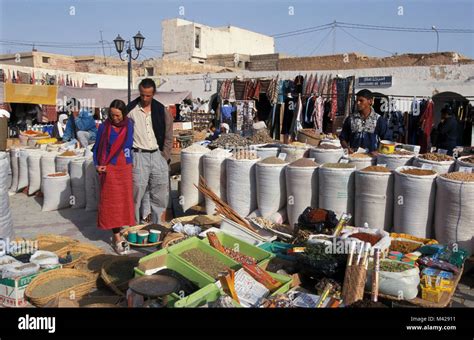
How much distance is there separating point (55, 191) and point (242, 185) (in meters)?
2.78

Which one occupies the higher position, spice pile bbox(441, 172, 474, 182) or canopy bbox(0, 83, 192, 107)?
canopy bbox(0, 83, 192, 107)

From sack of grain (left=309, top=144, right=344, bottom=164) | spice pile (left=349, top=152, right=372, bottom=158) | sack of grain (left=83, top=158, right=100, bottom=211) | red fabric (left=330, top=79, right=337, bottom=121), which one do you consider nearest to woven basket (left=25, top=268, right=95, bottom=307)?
sack of grain (left=83, top=158, right=100, bottom=211)

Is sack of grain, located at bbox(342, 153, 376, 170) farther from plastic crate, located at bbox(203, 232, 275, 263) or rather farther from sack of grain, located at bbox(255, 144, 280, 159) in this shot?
plastic crate, located at bbox(203, 232, 275, 263)

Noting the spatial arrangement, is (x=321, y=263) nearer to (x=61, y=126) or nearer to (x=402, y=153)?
(x=402, y=153)

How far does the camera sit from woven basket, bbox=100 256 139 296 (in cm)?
309

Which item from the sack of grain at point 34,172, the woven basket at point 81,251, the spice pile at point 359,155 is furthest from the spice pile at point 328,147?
the sack of grain at point 34,172

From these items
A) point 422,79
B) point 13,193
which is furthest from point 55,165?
point 422,79

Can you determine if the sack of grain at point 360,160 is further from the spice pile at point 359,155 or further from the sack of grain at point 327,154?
the sack of grain at point 327,154

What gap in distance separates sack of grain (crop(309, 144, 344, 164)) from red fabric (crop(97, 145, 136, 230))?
2.11 meters

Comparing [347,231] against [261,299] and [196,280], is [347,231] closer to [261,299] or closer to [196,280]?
[261,299]

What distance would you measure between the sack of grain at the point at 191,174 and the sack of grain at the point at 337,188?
162 cm

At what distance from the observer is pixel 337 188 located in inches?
162
